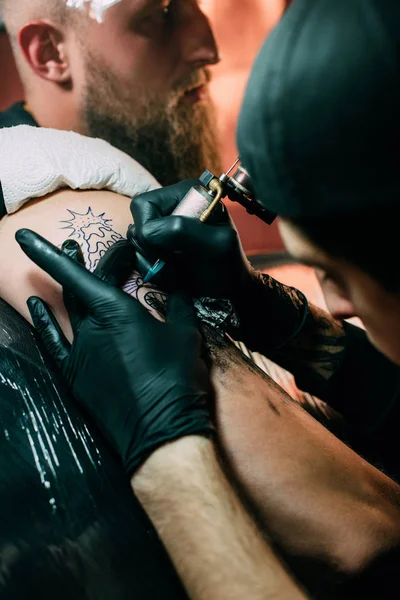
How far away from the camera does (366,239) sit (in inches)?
24.5

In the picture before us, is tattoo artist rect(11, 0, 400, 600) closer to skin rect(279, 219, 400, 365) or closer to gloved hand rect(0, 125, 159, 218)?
skin rect(279, 219, 400, 365)

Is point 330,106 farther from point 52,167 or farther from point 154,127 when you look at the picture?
point 154,127

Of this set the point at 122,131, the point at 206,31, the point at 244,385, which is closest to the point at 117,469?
the point at 244,385

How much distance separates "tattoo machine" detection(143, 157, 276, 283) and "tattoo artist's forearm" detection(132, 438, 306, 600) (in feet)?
1.15

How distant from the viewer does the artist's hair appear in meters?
0.59

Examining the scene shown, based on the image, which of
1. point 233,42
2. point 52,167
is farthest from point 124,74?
point 52,167

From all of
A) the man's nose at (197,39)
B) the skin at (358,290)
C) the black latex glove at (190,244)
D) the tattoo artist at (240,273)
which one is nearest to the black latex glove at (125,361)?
the tattoo artist at (240,273)

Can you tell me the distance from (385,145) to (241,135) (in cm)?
20

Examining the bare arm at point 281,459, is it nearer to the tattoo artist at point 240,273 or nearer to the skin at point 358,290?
the tattoo artist at point 240,273

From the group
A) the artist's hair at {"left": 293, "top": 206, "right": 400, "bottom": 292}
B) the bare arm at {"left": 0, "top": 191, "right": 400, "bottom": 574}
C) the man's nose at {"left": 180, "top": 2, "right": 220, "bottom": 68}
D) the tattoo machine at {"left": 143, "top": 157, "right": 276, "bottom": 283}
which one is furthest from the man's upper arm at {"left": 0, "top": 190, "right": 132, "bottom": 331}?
the man's nose at {"left": 180, "top": 2, "right": 220, "bottom": 68}

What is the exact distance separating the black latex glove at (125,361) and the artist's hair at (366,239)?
10.9 inches

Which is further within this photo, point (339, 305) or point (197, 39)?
point (197, 39)

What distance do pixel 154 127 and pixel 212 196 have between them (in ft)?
2.75

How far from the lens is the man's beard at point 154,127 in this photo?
1466 millimetres
